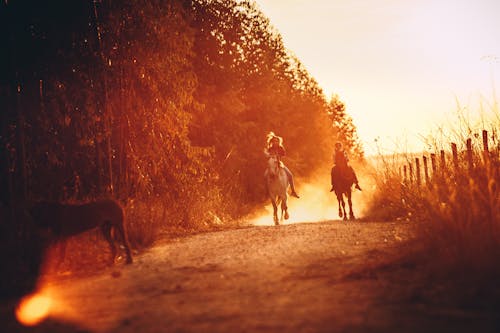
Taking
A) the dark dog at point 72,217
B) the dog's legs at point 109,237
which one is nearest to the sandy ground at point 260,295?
the dog's legs at point 109,237

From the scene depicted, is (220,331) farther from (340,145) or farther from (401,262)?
(340,145)

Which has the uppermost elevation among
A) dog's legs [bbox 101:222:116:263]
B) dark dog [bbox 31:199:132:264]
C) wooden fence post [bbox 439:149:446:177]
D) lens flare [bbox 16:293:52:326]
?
wooden fence post [bbox 439:149:446:177]

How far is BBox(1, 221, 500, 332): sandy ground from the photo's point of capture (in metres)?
4.33

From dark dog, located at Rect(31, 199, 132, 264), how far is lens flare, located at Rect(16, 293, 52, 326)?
1.51m

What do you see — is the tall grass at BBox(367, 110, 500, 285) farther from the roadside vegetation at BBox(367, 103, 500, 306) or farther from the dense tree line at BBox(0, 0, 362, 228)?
the dense tree line at BBox(0, 0, 362, 228)

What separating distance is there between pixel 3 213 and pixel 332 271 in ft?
19.4

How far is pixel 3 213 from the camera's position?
9.16 meters

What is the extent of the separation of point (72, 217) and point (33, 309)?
2425 mm

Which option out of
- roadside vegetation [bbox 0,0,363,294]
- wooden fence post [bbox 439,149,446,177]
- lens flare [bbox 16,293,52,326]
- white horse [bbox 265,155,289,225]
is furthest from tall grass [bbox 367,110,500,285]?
white horse [bbox 265,155,289,225]

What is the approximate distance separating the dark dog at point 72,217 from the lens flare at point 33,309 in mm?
1507

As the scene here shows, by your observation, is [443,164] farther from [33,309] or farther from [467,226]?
[33,309]

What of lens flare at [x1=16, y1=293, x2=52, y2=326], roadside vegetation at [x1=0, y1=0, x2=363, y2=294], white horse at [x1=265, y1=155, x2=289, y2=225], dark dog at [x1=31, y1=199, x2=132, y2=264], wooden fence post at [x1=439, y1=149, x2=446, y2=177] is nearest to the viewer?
lens flare at [x1=16, y1=293, x2=52, y2=326]

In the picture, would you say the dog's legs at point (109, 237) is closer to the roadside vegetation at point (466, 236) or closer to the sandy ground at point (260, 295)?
the sandy ground at point (260, 295)

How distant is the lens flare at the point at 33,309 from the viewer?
17.7ft
